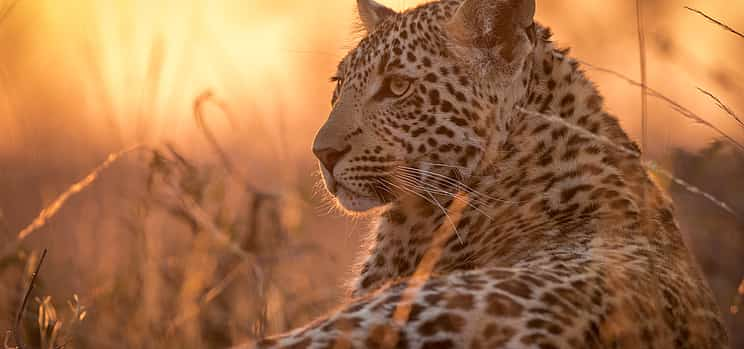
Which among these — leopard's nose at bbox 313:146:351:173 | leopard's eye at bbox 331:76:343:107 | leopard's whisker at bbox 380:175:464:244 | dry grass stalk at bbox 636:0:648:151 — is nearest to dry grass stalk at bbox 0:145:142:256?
leopard's nose at bbox 313:146:351:173

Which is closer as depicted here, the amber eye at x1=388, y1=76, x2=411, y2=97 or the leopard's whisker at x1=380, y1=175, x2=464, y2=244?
the leopard's whisker at x1=380, y1=175, x2=464, y2=244

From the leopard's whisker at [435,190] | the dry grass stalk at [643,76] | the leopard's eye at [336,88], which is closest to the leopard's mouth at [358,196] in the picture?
the leopard's whisker at [435,190]

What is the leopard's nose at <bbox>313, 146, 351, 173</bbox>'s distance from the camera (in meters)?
5.13

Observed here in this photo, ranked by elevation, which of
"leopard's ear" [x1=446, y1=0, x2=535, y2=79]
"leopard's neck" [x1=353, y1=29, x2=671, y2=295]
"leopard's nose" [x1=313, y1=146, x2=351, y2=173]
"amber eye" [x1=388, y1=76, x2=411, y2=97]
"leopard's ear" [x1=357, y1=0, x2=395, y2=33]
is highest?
"leopard's ear" [x1=357, y1=0, x2=395, y2=33]

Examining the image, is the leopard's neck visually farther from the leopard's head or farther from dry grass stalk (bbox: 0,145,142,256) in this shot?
dry grass stalk (bbox: 0,145,142,256)

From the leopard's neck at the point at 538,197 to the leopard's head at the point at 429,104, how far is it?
10 centimetres

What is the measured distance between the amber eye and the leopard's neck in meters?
0.51

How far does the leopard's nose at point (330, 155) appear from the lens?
5.13 meters

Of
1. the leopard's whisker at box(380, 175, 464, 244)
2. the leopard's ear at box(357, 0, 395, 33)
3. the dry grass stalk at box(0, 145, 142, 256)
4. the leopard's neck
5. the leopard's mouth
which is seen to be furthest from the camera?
the leopard's ear at box(357, 0, 395, 33)

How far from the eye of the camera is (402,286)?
328 cm

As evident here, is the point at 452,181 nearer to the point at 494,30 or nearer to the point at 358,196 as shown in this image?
the point at 358,196

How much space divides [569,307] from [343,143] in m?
2.20

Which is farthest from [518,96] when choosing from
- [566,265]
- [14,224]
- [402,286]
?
[14,224]

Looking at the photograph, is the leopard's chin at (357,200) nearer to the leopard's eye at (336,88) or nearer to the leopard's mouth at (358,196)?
the leopard's mouth at (358,196)
